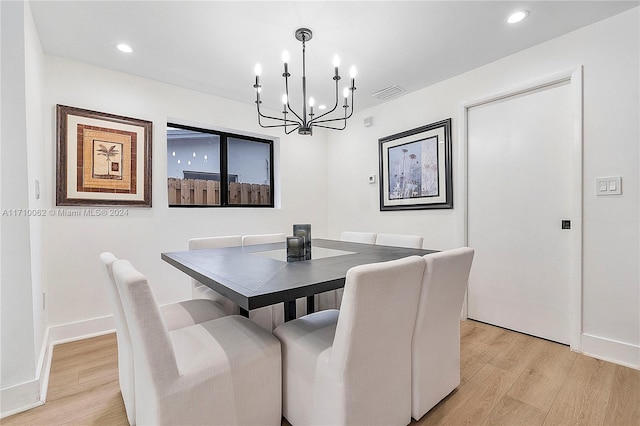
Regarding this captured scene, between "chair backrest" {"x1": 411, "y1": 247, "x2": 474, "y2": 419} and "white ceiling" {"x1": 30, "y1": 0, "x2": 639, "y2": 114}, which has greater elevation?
"white ceiling" {"x1": 30, "y1": 0, "x2": 639, "y2": 114}

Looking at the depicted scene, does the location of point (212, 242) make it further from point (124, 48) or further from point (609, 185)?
point (609, 185)

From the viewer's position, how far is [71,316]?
2508mm

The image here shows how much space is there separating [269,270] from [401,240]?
1.39m

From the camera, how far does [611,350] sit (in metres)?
2.03

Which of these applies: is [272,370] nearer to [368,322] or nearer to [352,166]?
[368,322]

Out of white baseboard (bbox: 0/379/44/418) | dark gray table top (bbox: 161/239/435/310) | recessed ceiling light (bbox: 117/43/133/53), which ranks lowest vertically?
white baseboard (bbox: 0/379/44/418)

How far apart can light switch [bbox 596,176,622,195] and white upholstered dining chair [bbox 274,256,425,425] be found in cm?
178

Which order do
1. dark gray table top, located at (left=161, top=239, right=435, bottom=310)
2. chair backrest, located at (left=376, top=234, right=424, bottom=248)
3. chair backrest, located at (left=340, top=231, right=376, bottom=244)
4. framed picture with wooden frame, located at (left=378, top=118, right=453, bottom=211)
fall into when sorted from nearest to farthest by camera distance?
dark gray table top, located at (left=161, top=239, right=435, bottom=310), chair backrest, located at (left=376, top=234, right=424, bottom=248), chair backrest, located at (left=340, top=231, right=376, bottom=244), framed picture with wooden frame, located at (left=378, top=118, right=453, bottom=211)

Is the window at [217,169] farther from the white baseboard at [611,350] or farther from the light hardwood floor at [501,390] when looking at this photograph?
the white baseboard at [611,350]

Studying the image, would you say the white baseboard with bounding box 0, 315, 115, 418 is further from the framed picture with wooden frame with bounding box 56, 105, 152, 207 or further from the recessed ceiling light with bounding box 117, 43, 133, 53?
the recessed ceiling light with bounding box 117, 43, 133, 53

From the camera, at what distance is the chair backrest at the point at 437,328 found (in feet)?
4.47

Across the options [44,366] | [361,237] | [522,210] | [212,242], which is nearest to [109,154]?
[212,242]

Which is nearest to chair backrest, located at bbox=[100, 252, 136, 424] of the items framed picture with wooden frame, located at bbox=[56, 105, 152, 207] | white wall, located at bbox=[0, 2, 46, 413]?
white wall, located at bbox=[0, 2, 46, 413]

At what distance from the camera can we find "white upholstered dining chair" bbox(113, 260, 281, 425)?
3.44 ft
